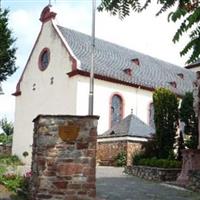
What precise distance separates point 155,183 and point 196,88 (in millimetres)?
4913

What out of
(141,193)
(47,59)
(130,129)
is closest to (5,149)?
(47,59)

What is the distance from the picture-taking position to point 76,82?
120 ft

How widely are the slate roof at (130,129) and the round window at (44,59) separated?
8.97 meters

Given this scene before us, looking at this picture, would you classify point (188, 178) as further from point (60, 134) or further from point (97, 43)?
point (97, 43)

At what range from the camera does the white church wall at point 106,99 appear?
36688 millimetres

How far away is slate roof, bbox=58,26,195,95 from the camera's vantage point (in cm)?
3916

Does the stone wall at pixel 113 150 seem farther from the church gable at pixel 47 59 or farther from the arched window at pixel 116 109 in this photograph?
the church gable at pixel 47 59

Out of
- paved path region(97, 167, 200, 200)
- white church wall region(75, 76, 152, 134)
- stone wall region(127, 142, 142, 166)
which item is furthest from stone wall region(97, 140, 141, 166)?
paved path region(97, 167, 200, 200)

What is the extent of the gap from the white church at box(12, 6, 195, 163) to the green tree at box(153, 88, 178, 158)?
39.6 ft

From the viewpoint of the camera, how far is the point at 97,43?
4338cm

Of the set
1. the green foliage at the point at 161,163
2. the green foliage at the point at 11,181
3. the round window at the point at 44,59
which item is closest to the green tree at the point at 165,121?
the green foliage at the point at 161,163

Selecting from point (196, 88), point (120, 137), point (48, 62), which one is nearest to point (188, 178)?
point (196, 88)

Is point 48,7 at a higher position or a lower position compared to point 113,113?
higher

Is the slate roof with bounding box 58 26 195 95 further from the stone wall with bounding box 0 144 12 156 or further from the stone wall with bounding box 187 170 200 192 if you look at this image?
the stone wall with bounding box 187 170 200 192
